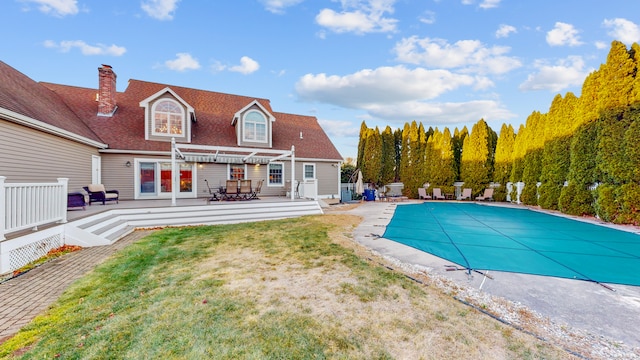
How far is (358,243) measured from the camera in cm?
658

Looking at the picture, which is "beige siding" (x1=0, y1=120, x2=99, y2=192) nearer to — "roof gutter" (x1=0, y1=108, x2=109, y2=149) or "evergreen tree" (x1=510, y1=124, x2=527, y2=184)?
"roof gutter" (x1=0, y1=108, x2=109, y2=149)

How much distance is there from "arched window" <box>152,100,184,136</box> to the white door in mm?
2695

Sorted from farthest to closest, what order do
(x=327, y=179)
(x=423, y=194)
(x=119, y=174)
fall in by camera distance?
(x=423, y=194), (x=327, y=179), (x=119, y=174)

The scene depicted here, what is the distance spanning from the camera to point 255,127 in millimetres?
14766

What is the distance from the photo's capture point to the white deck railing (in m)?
4.62

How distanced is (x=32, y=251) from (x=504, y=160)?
73.8ft

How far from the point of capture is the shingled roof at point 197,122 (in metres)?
12.4

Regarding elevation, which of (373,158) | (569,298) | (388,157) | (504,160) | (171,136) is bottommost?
(569,298)

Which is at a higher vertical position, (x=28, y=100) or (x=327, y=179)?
(x=28, y=100)

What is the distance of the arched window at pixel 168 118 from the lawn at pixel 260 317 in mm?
9889

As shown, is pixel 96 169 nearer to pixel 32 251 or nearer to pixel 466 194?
pixel 32 251

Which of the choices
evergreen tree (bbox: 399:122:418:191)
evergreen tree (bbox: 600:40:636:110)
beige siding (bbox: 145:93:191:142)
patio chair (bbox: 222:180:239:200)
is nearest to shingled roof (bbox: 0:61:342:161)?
beige siding (bbox: 145:93:191:142)

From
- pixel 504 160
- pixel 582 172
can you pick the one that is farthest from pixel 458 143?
pixel 582 172

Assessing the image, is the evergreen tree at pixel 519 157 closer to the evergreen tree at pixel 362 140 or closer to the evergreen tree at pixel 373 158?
the evergreen tree at pixel 373 158
